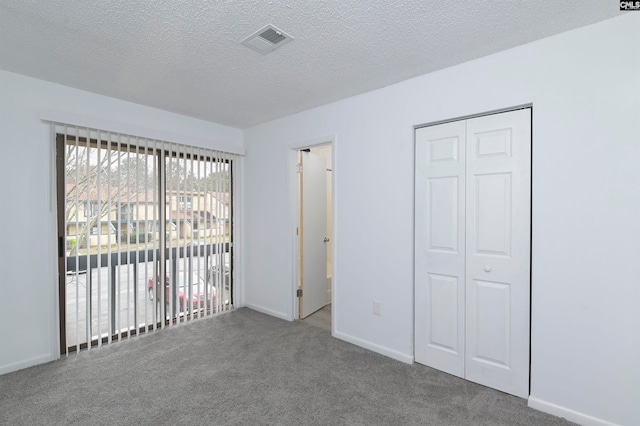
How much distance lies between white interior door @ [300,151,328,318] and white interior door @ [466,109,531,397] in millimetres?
2001

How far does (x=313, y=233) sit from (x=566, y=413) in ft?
9.34

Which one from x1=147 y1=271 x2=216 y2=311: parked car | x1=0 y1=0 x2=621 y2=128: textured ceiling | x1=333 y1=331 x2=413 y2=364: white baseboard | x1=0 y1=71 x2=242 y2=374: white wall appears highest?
x1=0 y1=0 x2=621 y2=128: textured ceiling

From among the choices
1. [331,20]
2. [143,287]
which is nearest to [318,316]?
A: [143,287]

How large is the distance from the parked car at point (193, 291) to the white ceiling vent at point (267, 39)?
267 centimetres

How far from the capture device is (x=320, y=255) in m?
4.16

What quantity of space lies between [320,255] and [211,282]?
1465 millimetres

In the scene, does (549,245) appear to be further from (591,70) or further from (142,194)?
(142,194)

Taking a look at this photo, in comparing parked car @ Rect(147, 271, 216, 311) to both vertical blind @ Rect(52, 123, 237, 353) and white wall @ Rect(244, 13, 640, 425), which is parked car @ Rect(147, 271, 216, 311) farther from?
white wall @ Rect(244, 13, 640, 425)

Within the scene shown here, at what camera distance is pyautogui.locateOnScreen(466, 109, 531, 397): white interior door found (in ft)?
7.04

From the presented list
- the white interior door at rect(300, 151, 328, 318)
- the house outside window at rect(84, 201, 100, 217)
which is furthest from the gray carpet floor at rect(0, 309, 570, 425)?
the house outside window at rect(84, 201, 100, 217)

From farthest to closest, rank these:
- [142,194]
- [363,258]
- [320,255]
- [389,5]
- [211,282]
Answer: [320,255] < [211,282] < [142,194] < [363,258] < [389,5]

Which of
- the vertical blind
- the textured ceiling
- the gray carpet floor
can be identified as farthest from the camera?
the vertical blind

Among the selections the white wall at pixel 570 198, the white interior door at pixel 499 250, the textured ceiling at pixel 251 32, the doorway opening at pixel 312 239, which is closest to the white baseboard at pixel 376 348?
the white wall at pixel 570 198

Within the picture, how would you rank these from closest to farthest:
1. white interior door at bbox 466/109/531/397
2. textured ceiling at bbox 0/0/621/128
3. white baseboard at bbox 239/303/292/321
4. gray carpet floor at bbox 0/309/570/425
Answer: textured ceiling at bbox 0/0/621/128 < gray carpet floor at bbox 0/309/570/425 < white interior door at bbox 466/109/531/397 < white baseboard at bbox 239/303/292/321
